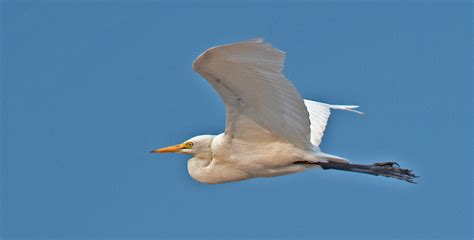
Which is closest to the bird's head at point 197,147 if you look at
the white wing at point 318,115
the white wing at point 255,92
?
the white wing at point 255,92

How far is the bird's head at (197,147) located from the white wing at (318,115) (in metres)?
1.04

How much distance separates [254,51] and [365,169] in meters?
1.88

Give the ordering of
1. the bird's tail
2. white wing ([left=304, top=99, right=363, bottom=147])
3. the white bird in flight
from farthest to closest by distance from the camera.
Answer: white wing ([left=304, top=99, right=363, bottom=147]), the bird's tail, the white bird in flight

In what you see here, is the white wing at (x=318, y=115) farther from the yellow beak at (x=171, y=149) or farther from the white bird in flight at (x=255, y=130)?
the yellow beak at (x=171, y=149)

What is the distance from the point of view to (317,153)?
9.20 meters

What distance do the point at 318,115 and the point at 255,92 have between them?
1998 mm

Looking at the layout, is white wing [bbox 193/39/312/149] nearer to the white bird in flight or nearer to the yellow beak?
the white bird in flight

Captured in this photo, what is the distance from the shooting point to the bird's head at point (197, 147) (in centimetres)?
952

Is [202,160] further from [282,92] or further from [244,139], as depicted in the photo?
[282,92]

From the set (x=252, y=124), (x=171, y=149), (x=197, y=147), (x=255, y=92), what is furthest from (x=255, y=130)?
(x=171, y=149)

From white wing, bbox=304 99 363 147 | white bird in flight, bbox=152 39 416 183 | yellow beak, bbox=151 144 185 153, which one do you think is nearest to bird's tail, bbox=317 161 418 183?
white bird in flight, bbox=152 39 416 183

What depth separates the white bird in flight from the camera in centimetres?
812

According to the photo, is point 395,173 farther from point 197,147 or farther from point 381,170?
point 197,147

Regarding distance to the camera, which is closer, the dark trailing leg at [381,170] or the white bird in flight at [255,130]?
the white bird in flight at [255,130]
